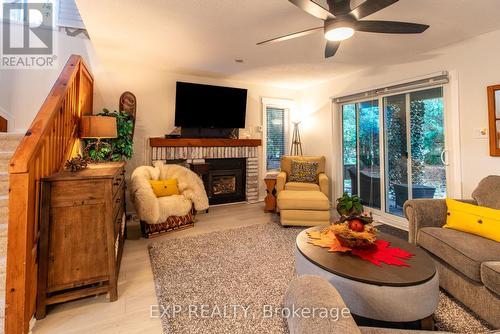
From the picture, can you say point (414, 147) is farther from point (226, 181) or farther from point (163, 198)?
point (163, 198)

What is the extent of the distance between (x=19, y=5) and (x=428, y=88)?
18.5 feet

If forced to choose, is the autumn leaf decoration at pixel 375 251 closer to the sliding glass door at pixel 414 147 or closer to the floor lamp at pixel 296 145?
the sliding glass door at pixel 414 147

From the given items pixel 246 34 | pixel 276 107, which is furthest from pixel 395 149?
pixel 246 34

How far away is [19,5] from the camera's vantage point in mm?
3338

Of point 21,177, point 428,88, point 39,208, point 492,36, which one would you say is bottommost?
point 39,208

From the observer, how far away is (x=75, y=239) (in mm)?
1785

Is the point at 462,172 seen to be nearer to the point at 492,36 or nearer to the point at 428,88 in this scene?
the point at 428,88

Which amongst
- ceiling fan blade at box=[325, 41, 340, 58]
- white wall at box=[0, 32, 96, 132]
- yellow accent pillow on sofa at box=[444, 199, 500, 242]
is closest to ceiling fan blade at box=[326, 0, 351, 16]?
ceiling fan blade at box=[325, 41, 340, 58]

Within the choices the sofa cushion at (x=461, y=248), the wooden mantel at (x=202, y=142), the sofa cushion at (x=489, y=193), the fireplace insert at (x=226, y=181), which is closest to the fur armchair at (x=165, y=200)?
the wooden mantel at (x=202, y=142)

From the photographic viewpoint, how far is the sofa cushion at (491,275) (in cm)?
146

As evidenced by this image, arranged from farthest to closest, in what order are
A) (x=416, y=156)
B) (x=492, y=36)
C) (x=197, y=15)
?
(x=416, y=156), (x=492, y=36), (x=197, y=15)

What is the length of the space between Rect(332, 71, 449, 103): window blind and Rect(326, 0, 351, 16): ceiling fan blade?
6.63 feet

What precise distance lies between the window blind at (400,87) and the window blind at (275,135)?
4.28 feet

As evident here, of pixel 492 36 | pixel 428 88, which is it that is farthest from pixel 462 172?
pixel 492 36
